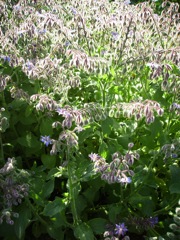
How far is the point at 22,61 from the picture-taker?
8.09 ft

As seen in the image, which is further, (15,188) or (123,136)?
(123,136)

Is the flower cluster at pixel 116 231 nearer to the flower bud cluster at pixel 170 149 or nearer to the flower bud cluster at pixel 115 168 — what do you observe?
the flower bud cluster at pixel 115 168

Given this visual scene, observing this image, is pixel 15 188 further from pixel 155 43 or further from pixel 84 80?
pixel 155 43

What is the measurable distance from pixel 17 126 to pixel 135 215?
3.34 feet

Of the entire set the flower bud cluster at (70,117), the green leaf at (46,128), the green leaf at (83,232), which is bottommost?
the green leaf at (83,232)

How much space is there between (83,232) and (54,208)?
0.20m

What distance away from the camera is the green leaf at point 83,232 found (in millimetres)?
2125

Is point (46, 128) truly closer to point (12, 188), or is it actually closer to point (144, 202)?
point (12, 188)

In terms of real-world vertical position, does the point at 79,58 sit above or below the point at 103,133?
above

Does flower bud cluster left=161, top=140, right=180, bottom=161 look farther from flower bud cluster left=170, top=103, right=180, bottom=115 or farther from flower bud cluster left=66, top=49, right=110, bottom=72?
flower bud cluster left=66, top=49, right=110, bottom=72

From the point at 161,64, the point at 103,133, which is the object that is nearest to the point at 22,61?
the point at 103,133

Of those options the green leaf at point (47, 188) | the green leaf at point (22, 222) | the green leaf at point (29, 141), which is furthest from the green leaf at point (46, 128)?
the green leaf at point (22, 222)

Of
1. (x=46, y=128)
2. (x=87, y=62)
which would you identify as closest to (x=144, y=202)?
(x=46, y=128)

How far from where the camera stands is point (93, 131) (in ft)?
8.17
